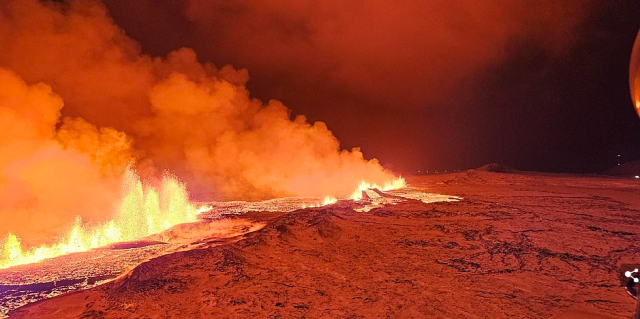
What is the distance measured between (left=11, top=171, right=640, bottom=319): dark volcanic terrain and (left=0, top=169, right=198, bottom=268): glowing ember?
15.1 feet

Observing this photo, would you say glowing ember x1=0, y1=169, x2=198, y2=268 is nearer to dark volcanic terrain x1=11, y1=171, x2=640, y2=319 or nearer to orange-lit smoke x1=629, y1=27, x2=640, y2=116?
dark volcanic terrain x1=11, y1=171, x2=640, y2=319

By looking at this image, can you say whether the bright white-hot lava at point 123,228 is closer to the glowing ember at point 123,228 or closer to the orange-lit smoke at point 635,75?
the glowing ember at point 123,228

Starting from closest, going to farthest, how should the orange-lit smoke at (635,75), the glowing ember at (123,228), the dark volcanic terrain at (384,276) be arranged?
the orange-lit smoke at (635,75)
the dark volcanic terrain at (384,276)
the glowing ember at (123,228)

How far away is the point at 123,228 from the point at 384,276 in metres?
11.1

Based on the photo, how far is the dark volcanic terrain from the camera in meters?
5.72

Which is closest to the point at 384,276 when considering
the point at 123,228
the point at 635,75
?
the point at 635,75

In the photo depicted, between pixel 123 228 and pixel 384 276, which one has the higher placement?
pixel 123 228

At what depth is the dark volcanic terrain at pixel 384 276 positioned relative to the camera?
5719 mm

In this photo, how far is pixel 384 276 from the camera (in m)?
7.23

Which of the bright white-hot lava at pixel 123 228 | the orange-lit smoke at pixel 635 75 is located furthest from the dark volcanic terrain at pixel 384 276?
the bright white-hot lava at pixel 123 228

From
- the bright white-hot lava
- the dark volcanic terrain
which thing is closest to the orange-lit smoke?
the dark volcanic terrain

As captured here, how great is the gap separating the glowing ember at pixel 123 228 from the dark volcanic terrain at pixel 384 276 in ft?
15.1

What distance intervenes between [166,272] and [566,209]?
1707 centimetres

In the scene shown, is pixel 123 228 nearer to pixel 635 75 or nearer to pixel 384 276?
pixel 384 276
